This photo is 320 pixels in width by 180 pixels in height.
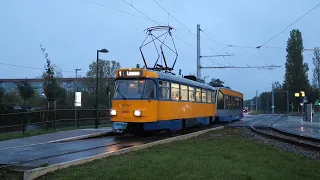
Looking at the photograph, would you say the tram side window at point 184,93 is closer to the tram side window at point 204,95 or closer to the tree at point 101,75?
the tram side window at point 204,95

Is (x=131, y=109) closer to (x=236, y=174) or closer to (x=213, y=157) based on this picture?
(x=213, y=157)

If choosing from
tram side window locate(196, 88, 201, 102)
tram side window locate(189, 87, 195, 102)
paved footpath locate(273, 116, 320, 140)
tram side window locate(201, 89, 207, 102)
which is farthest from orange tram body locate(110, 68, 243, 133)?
paved footpath locate(273, 116, 320, 140)

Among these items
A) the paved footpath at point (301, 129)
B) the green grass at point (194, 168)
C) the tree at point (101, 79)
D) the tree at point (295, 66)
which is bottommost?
the paved footpath at point (301, 129)

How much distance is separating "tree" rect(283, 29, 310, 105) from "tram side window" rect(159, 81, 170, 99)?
257ft

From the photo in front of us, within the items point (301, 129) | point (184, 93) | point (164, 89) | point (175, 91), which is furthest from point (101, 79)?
point (164, 89)

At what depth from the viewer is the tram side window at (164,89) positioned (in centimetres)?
1962

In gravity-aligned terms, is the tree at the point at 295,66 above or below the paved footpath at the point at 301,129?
above

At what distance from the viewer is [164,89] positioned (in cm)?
1998

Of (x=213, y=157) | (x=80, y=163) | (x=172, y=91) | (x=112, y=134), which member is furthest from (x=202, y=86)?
(x=80, y=163)

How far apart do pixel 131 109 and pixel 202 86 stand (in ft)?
32.2

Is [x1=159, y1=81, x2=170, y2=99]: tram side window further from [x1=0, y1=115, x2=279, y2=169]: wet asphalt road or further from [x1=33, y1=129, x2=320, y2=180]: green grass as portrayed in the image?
[x1=33, y1=129, x2=320, y2=180]: green grass

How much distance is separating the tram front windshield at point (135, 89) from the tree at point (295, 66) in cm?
8004

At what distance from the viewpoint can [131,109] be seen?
61.4ft

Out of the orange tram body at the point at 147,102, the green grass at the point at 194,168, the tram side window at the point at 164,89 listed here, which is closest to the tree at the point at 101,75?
the orange tram body at the point at 147,102
